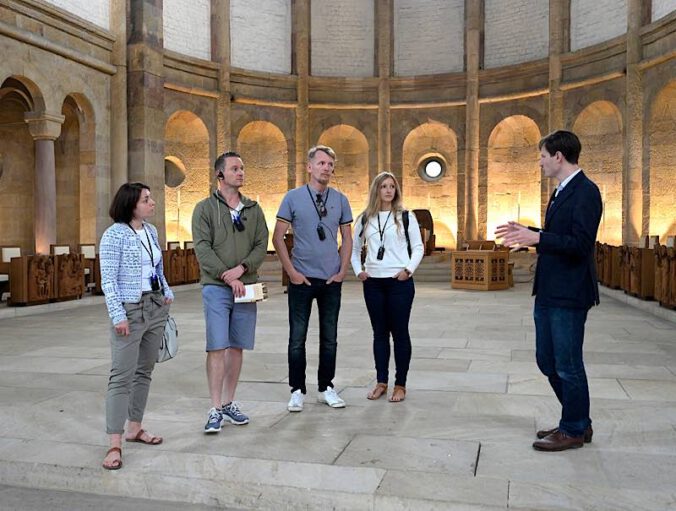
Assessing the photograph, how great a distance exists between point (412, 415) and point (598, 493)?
1659 millimetres

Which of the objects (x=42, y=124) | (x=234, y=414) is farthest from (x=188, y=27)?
(x=234, y=414)

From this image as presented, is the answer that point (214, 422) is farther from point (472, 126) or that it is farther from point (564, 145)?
point (472, 126)

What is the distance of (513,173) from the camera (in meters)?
23.2

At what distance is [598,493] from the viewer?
10.4ft

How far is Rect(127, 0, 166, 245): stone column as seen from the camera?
1750 cm

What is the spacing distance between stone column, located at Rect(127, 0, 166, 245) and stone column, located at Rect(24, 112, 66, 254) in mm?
2361

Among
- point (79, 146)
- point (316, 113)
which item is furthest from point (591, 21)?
point (79, 146)

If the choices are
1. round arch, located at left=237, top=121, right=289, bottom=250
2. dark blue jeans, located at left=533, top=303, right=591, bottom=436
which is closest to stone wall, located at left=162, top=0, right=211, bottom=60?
round arch, located at left=237, top=121, right=289, bottom=250

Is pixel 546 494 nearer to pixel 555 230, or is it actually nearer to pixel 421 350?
pixel 555 230

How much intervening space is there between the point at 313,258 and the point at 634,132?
1668 cm

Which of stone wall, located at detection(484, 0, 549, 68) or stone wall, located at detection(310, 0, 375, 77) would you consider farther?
stone wall, located at detection(310, 0, 375, 77)

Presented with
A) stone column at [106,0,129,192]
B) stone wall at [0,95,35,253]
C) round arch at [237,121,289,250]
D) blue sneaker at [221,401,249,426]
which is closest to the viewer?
blue sneaker at [221,401,249,426]

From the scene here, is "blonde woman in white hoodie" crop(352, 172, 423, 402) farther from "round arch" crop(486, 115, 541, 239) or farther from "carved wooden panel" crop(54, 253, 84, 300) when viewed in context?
"round arch" crop(486, 115, 541, 239)

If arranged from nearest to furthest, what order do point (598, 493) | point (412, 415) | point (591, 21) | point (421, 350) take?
point (598, 493) < point (412, 415) < point (421, 350) < point (591, 21)
